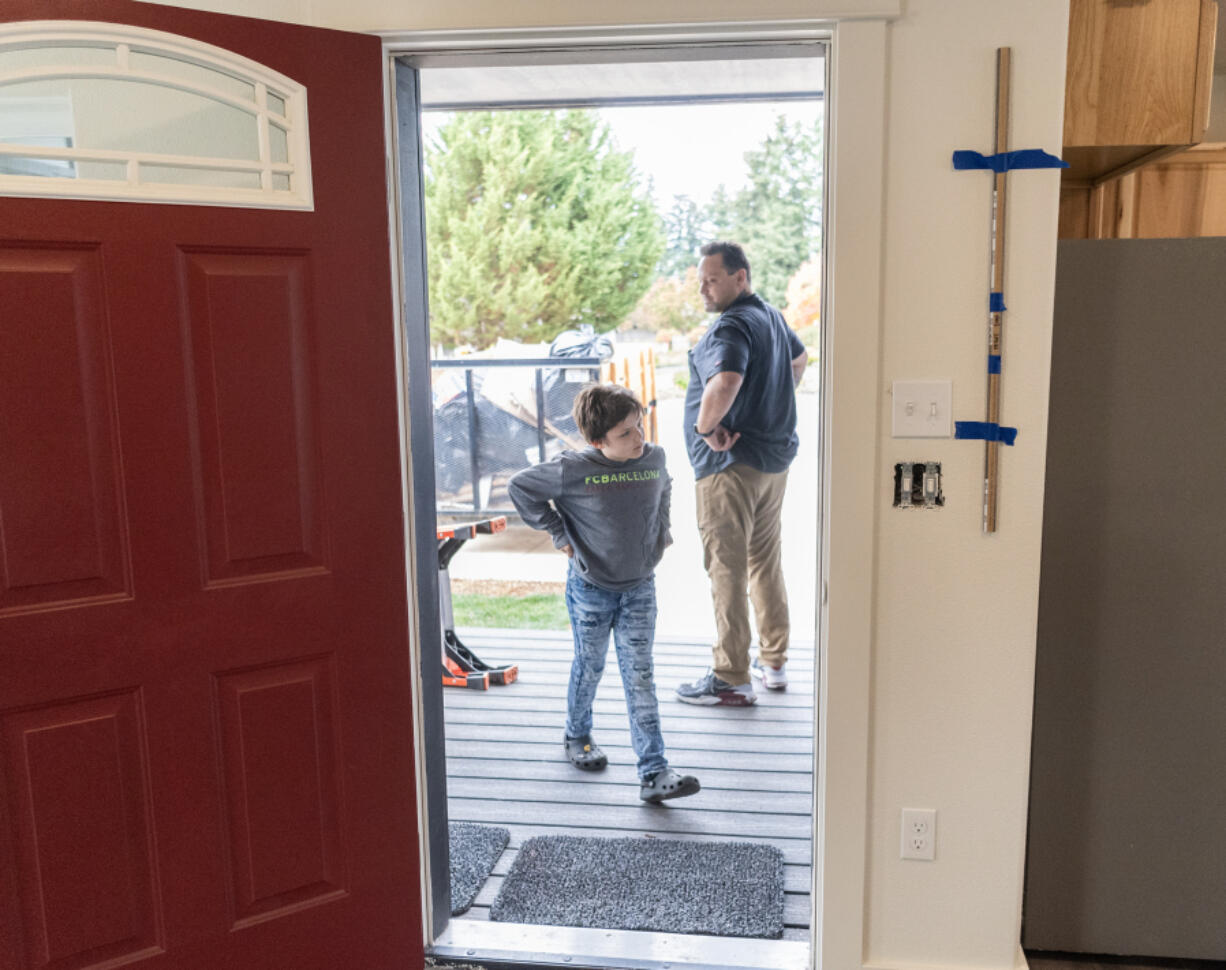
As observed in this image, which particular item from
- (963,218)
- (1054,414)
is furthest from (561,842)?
(963,218)

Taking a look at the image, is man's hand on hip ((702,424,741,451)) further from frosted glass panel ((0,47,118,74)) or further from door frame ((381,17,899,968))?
frosted glass panel ((0,47,118,74))

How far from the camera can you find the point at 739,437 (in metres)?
3.30

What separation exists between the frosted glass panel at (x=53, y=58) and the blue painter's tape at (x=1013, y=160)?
58.6 inches

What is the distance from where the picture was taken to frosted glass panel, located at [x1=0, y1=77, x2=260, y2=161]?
1533 millimetres

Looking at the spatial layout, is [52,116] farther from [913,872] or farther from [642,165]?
[642,165]

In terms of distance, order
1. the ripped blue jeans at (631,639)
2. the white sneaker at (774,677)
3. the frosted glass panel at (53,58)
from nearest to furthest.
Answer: the frosted glass panel at (53,58)
the ripped blue jeans at (631,639)
the white sneaker at (774,677)

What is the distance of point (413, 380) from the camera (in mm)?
1936

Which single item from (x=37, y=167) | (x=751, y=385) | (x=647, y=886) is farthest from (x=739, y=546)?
(x=37, y=167)

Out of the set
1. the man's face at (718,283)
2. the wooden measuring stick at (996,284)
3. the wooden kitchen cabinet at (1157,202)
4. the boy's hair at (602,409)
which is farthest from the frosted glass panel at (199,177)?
the wooden kitchen cabinet at (1157,202)

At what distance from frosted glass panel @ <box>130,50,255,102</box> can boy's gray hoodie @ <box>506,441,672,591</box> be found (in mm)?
1328

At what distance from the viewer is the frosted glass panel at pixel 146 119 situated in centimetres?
153

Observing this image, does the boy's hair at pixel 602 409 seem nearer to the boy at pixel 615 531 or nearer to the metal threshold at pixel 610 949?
the boy at pixel 615 531

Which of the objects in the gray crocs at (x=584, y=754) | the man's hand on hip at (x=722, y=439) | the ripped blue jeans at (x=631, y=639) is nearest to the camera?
Answer: the ripped blue jeans at (x=631, y=639)

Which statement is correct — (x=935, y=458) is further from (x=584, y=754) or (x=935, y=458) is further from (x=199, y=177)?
(x=584, y=754)
